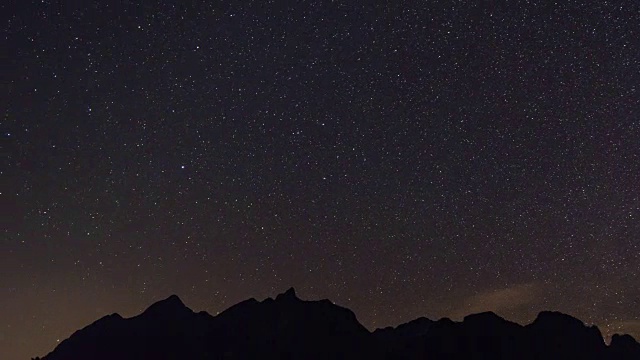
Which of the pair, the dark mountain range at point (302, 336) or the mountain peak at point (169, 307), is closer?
the dark mountain range at point (302, 336)

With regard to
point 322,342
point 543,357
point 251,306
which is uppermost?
point 251,306

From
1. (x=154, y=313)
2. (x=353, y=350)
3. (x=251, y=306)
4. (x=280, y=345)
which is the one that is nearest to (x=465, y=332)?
(x=353, y=350)

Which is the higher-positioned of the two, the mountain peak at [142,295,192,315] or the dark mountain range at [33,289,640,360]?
the mountain peak at [142,295,192,315]

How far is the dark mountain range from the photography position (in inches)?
3145

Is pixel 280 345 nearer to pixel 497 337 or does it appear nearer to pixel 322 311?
pixel 322 311

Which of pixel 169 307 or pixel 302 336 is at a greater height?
pixel 169 307

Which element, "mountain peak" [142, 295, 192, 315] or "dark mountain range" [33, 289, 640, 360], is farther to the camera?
"mountain peak" [142, 295, 192, 315]

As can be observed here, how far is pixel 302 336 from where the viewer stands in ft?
283

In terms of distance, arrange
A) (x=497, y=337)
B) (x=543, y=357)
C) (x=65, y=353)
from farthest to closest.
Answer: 1. (x=65, y=353)
2. (x=497, y=337)
3. (x=543, y=357)

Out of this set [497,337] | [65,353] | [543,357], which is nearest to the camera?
[543,357]

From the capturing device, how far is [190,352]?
84250 mm

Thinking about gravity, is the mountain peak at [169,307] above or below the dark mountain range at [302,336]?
above

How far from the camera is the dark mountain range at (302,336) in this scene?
79.9 meters

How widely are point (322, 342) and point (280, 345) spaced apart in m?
6.56
